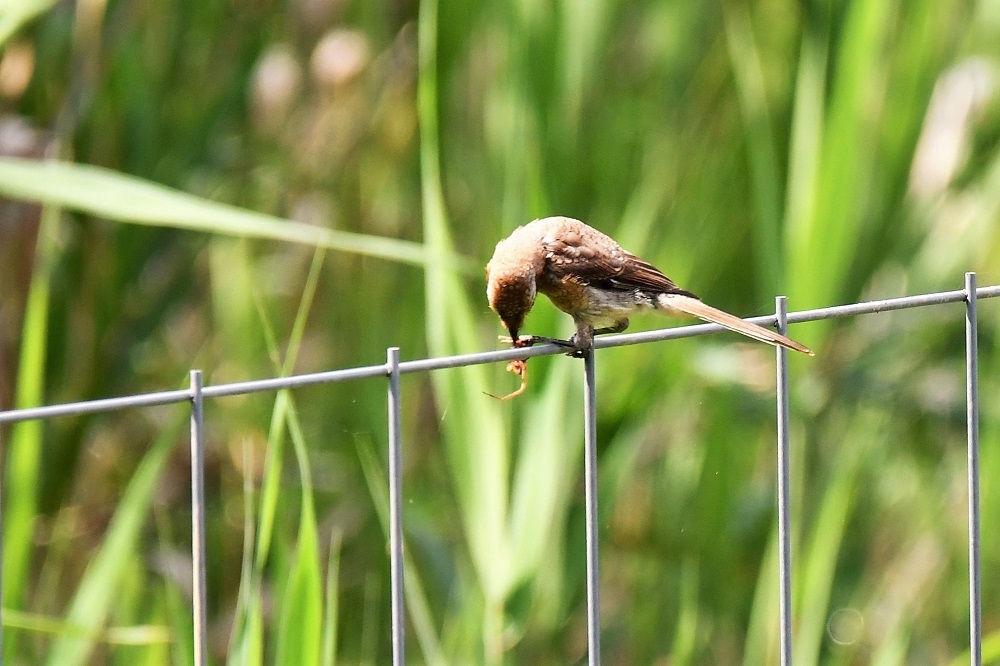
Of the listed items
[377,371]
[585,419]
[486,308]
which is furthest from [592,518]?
[486,308]

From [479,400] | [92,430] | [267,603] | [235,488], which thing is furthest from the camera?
[235,488]

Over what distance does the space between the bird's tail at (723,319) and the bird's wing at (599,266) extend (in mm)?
34

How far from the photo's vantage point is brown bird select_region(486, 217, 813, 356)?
2139mm

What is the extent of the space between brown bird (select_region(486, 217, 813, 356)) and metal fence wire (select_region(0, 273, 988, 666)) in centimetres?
39

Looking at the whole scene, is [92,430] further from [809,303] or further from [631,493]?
[809,303]

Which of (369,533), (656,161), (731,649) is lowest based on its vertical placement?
(731,649)

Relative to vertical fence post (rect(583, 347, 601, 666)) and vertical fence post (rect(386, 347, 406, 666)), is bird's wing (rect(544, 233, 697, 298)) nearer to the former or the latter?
vertical fence post (rect(583, 347, 601, 666))

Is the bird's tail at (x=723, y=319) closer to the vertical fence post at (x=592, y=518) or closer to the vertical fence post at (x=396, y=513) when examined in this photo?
the vertical fence post at (x=592, y=518)

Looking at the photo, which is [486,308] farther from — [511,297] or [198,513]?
[198,513]

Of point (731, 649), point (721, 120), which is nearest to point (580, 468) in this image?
point (731, 649)

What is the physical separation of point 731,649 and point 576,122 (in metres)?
1.56

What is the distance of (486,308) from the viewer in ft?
11.1

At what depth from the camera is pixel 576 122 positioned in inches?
103

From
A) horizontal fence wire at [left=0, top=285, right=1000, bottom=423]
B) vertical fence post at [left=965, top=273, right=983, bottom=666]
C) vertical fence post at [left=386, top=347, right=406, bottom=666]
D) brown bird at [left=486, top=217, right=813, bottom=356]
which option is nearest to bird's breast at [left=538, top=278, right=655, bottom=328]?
brown bird at [left=486, top=217, right=813, bottom=356]
